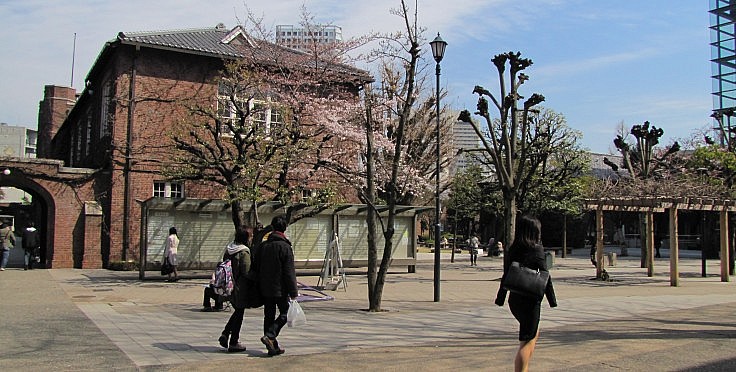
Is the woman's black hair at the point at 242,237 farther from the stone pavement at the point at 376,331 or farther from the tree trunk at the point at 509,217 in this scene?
the tree trunk at the point at 509,217

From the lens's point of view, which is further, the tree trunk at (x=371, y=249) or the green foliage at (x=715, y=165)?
the green foliage at (x=715, y=165)

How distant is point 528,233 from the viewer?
244 inches

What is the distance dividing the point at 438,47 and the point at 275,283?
29.0 ft

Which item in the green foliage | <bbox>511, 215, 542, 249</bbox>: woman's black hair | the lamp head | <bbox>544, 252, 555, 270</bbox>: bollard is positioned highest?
the lamp head

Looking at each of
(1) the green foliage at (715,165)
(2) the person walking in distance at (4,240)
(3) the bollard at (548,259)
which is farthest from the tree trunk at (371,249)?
(1) the green foliage at (715,165)

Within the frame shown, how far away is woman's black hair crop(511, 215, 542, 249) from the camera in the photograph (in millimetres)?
6176

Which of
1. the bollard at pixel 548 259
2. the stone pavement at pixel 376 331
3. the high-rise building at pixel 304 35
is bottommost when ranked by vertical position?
the stone pavement at pixel 376 331

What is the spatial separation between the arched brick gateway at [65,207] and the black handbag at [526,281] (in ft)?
69.0

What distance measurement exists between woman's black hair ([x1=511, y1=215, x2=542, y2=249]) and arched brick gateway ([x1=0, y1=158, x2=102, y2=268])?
825 inches

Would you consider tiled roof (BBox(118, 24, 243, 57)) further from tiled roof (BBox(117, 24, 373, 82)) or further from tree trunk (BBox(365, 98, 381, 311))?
tree trunk (BBox(365, 98, 381, 311))

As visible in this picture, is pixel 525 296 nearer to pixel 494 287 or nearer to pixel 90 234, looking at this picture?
pixel 494 287

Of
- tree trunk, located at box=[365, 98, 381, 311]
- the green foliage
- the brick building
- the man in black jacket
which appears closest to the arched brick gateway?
the brick building

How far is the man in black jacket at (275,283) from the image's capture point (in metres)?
7.82

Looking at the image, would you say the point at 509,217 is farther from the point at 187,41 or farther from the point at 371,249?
the point at 187,41
